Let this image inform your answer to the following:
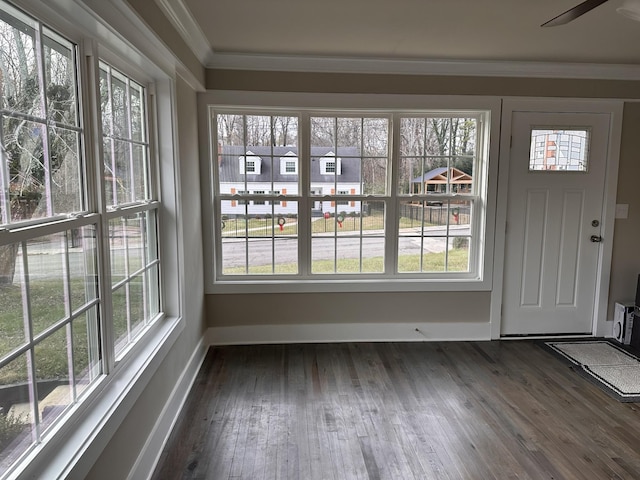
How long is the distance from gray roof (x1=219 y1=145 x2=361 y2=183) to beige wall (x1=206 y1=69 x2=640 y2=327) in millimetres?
Result: 466

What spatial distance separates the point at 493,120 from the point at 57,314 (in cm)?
330

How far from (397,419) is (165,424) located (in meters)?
1.30

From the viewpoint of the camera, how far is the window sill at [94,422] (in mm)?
1266

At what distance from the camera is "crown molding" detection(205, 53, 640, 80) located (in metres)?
3.23

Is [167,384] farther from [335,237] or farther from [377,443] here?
[335,237]

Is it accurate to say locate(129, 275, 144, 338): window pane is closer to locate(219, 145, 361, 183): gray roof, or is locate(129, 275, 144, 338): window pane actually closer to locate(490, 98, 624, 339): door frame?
locate(219, 145, 361, 183): gray roof

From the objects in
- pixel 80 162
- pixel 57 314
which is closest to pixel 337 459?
pixel 57 314

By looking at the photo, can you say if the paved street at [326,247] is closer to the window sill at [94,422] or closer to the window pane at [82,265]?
the window sill at [94,422]

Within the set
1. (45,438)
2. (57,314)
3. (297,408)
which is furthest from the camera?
(297,408)

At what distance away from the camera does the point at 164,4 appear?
2.04 m

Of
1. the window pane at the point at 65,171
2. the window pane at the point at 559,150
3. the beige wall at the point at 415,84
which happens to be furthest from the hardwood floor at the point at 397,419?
the beige wall at the point at 415,84

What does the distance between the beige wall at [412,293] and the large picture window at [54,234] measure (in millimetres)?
1513

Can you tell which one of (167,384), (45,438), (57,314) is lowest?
(167,384)

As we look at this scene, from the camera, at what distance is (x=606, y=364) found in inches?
127
